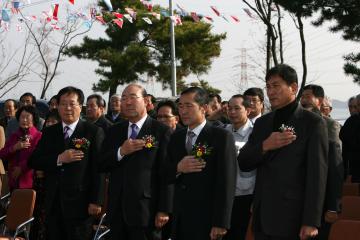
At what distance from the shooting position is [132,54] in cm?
2403

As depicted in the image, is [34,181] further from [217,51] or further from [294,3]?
[217,51]

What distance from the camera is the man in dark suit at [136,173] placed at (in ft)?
15.9

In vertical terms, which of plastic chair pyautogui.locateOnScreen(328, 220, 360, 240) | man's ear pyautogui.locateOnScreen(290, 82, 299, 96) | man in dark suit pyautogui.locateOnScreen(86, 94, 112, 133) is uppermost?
man in dark suit pyautogui.locateOnScreen(86, 94, 112, 133)

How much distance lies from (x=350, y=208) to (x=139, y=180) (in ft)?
5.46

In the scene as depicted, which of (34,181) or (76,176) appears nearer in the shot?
(76,176)

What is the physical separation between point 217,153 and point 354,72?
9258mm

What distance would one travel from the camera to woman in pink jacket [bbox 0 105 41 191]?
700 centimetres

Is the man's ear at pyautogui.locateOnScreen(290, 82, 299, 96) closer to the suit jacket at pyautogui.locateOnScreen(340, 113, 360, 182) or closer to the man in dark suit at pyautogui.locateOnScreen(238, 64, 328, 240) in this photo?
the man in dark suit at pyautogui.locateOnScreen(238, 64, 328, 240)

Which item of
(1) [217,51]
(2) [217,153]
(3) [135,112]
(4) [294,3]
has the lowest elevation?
(2) [217,153]

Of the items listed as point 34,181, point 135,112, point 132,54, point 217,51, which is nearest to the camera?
point 135,112

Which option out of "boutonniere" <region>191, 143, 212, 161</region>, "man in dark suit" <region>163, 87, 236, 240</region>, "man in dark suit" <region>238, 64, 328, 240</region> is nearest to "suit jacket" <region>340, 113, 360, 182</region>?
"man in dark suit" <region>163, 87, 236, 240</region>

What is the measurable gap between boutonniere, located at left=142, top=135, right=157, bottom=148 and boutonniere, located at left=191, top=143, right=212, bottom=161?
51 centimetres

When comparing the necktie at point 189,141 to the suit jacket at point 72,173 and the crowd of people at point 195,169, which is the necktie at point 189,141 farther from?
the suit jacket at point 72,173

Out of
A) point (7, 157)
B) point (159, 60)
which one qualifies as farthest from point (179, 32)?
point (7, 157)
